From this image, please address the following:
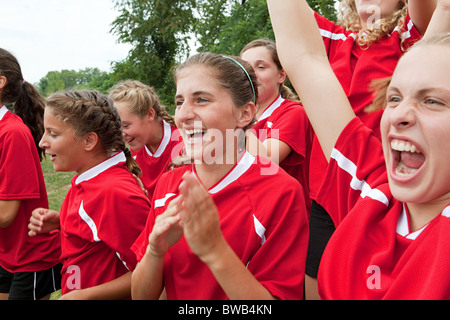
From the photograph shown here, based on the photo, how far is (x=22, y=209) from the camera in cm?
314

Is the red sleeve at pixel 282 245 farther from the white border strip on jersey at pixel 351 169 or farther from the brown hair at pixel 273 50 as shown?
the brown hair at pixel 273 50

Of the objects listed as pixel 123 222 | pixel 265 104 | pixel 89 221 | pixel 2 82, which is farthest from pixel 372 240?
pixel 2 82

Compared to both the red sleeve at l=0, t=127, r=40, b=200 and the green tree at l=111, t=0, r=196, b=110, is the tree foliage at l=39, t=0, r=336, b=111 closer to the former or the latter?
the green tree at l=111, t=0, r=196, b=110

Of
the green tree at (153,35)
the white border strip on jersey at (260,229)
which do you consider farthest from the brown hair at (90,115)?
the green tree at (153,35)

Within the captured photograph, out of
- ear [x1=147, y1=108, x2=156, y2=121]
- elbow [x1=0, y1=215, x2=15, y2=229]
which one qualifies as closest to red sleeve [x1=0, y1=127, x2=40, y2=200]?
elbow [x1=0, y1=215, x2=15, y2=229]

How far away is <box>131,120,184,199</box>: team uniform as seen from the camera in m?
3.66

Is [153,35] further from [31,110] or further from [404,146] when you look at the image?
[404,146]

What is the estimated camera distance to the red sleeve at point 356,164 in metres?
1.34

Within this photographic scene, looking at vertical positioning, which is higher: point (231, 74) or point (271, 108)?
point (231, 74)

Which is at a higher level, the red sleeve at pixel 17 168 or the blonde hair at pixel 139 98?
the blonde hair at pixel 139 98

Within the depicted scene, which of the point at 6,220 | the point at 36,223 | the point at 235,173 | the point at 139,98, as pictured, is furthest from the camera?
the point at 139,98

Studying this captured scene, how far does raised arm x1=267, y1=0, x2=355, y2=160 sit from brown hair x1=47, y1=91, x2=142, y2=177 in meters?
1.68

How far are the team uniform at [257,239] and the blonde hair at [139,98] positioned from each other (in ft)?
6.79

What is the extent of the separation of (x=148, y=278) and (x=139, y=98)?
2.29 meters
